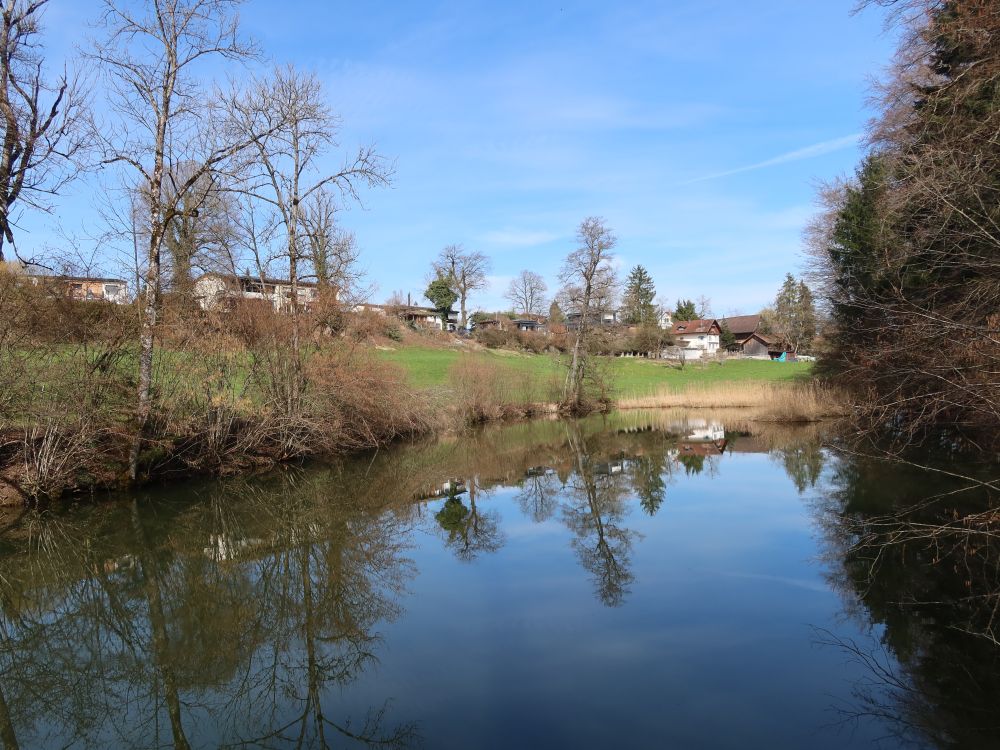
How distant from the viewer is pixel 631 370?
4978 cm

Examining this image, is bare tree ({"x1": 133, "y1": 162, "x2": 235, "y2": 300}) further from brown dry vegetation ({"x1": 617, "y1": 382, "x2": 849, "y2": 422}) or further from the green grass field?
brown dry vegetation ({"x1": 617, "y1": 382, "x2": 849, "y2": 422})

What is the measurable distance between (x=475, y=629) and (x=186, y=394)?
9923mm

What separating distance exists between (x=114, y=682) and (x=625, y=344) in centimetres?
5636

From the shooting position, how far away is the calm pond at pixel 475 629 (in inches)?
195

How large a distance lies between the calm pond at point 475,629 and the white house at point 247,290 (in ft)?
17.2

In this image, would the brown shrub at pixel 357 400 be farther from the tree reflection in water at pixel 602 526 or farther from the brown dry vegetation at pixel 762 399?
the brown dry vegetation at pixel 762 399

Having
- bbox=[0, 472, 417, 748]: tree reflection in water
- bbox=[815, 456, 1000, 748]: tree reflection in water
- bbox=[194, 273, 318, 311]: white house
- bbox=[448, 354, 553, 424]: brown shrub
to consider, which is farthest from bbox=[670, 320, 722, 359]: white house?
bbox=[0, 472, 417, 748]: tree reflection in water

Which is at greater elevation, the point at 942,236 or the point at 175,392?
the point at 942,236

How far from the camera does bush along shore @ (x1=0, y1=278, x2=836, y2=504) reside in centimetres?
1103

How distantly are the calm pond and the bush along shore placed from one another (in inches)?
48.7

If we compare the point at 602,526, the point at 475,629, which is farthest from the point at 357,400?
the point at 475,629

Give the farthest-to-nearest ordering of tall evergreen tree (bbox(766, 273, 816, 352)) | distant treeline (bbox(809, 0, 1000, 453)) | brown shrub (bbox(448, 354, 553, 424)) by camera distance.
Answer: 1. tall evergreen tree (bbox(766, 273, 816, 352))
2. brown shrub (bbox(448, 354, 553, 424))
3. distant treeline (bbox(809, 0, 1000, 453))

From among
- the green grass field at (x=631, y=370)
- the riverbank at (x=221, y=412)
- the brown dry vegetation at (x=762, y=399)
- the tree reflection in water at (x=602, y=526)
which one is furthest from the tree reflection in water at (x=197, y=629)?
the brown dry vegetation at (x=762, y=399)

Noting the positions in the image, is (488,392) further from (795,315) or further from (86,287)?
(795,315)
